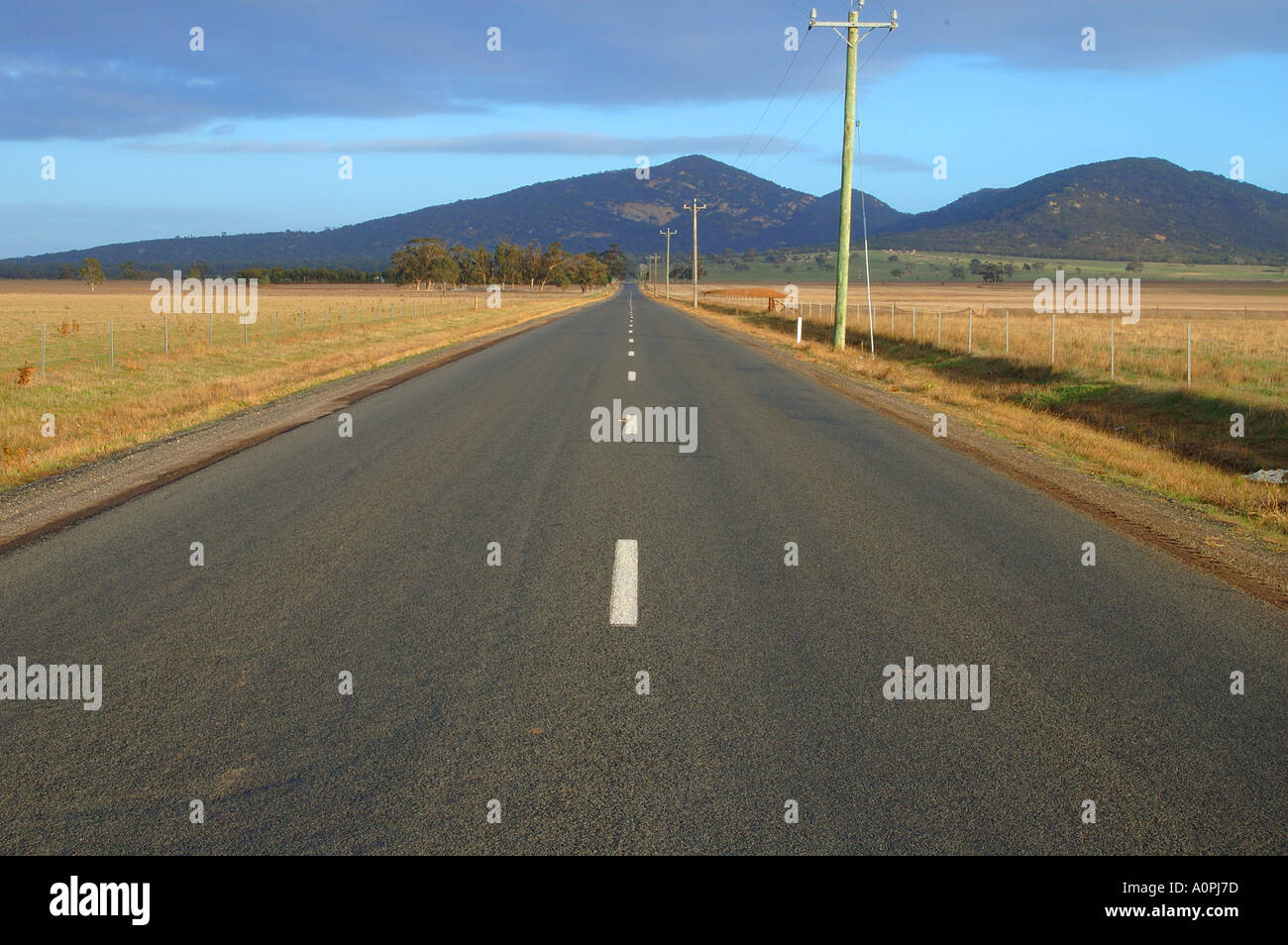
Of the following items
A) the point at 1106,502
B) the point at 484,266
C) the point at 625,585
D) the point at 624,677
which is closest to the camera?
the point at 624,677

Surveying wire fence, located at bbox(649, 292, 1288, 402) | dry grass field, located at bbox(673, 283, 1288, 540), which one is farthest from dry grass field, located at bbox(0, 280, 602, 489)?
wire fence, located at bbox(649, 292, 1288, 402)

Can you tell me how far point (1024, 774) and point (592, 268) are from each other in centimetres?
19831

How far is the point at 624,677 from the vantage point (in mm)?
5172

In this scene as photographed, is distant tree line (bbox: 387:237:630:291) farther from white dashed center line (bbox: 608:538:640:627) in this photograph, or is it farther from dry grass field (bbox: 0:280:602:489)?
white dashed center line (bbox: 608:538:640:627)

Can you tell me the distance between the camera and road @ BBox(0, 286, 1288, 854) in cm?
379

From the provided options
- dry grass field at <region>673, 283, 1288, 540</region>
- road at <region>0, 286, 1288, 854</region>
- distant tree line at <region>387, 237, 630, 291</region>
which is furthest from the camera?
distant tree line at <region>387, 237, 630, 291</region>

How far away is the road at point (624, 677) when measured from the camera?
379cm

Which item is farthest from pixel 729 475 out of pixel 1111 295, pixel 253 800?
pixel 1111 295

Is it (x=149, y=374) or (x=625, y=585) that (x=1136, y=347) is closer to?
(x=149, y=374)

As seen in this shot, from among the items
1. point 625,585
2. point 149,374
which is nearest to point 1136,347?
point 149,374

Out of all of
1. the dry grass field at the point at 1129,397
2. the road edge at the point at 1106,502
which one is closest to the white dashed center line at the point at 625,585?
the road edge at the point at 1106,502

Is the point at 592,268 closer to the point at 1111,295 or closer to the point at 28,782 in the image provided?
the point at 1111,295

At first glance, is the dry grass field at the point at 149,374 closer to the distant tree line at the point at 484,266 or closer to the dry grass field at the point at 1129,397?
the dry grass field at the point at 1129,397

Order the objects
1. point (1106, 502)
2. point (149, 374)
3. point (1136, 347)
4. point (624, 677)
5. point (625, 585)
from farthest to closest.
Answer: point (1136, 347), point (149, 374), point (1106, 502), point (625, 585), point (624, 677)
